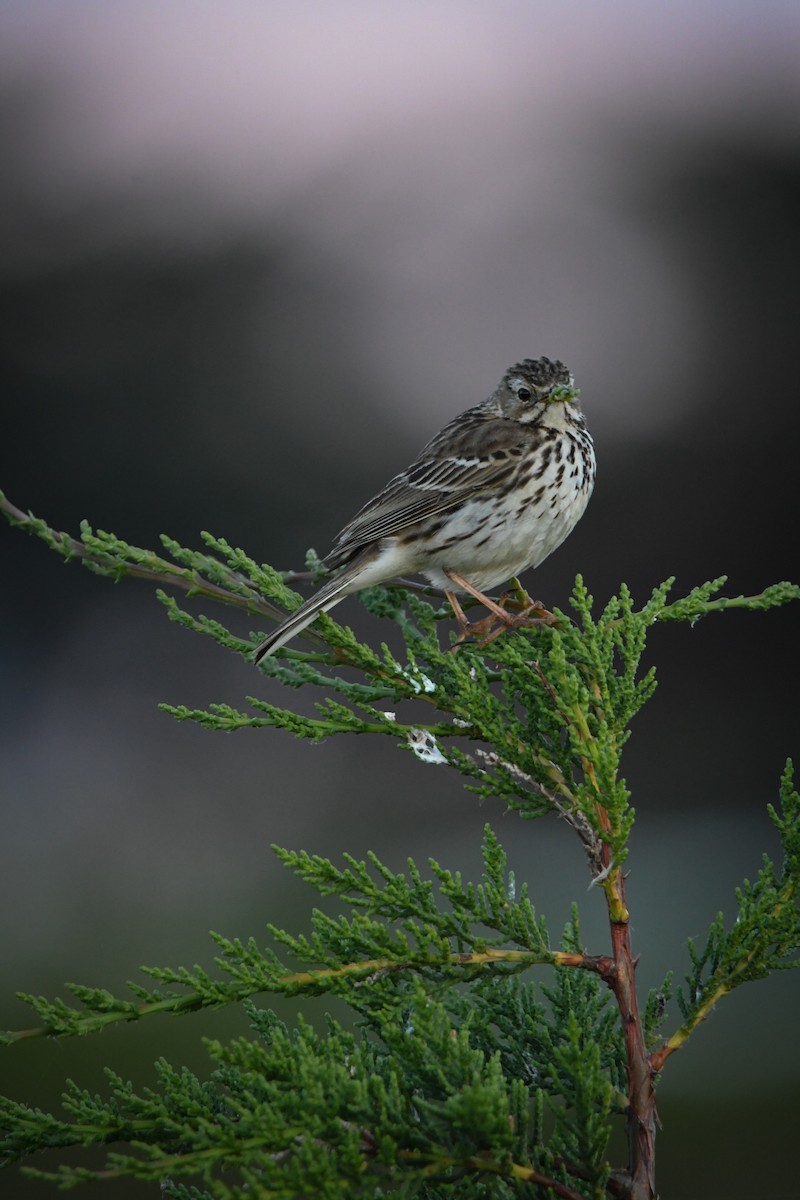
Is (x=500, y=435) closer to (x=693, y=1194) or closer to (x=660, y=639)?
(x=693, y=1194)

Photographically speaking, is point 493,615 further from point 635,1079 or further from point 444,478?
point 635,1079

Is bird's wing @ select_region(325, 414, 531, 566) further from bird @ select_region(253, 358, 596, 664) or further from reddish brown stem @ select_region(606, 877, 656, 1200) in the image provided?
reddish brown stem @ select_region(606, 877, 656, 1200)

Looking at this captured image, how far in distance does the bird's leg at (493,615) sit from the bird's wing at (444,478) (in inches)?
5.6

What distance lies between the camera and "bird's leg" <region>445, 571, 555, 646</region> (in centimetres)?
162

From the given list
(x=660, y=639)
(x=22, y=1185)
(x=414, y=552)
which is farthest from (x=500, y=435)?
(x=660, y=639)

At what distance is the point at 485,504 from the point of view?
88.7 inches

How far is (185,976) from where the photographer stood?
46.4 inches

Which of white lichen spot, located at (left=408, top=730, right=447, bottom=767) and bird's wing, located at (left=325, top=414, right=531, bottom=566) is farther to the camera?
bird's wing, located at (left=325, top=414, right=531, bottom=566)

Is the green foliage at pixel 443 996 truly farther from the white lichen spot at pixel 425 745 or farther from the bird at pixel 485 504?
the bird at pixel 485 504

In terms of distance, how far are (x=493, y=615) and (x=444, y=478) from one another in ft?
1.51

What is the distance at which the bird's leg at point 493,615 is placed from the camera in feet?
5.31

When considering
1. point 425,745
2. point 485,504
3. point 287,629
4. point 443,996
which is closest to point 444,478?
point 485,504

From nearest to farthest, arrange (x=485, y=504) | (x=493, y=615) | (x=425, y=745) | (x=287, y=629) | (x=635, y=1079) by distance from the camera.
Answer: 1. (x=635, y=1079)
2. (x=425, y=745)
3. (x=287, y=629)
4. (x=493, y=615)
5. (x=485, y=504)

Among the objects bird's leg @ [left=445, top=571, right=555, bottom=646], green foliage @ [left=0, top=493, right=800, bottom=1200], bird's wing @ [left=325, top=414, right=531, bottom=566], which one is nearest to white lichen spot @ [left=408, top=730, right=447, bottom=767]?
green foliage @ [left=0, top=493, right=800, bottom=1200]
